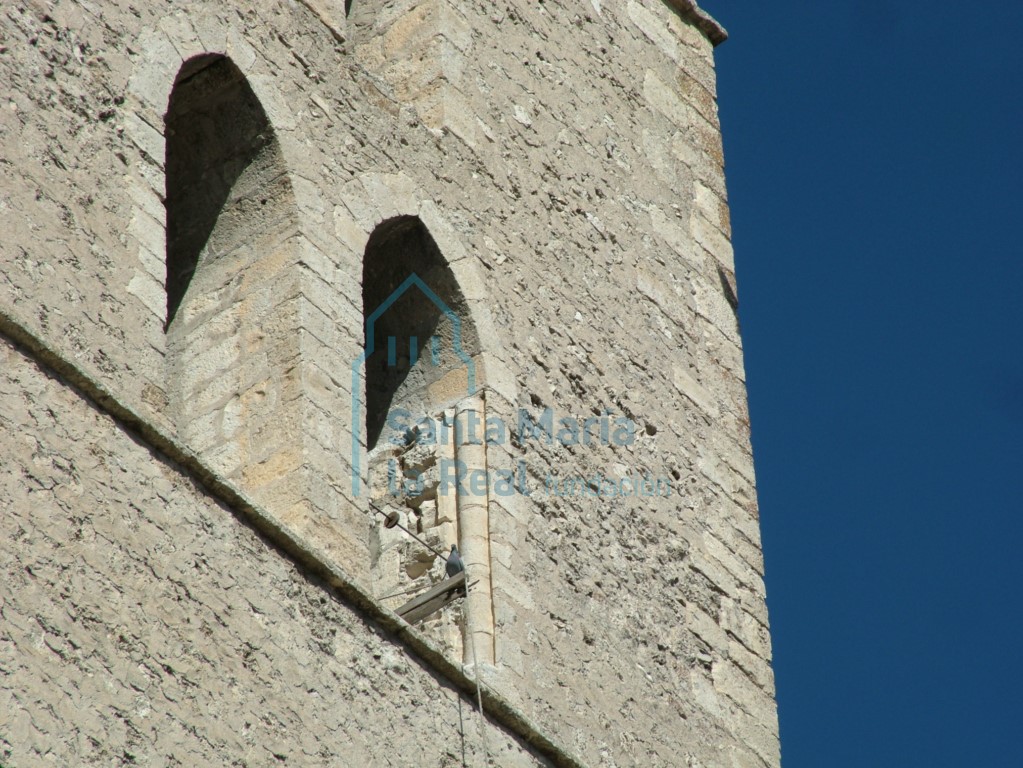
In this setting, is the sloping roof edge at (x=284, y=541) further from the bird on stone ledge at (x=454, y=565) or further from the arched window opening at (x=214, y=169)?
the arched window opening at (x=214, y=169)

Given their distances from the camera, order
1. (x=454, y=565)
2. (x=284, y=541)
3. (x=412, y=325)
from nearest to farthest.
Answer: (x=284, y=541)
(x=454, y=565)
(x=412, y=325)

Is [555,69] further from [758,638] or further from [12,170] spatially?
[12,170]

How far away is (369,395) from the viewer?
799cm

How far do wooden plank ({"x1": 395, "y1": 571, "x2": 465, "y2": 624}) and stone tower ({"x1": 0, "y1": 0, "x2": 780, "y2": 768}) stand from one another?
2 centimetres

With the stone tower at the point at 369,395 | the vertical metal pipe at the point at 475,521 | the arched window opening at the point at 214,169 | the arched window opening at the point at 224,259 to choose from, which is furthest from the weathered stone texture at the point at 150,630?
the arched window opening at the point at 214,169

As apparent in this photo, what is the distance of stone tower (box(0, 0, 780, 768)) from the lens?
19.2ft

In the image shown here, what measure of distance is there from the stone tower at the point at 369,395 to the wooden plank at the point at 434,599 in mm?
16

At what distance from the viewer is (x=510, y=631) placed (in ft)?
23.5

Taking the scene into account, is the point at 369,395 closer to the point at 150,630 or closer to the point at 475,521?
the point at 475,521

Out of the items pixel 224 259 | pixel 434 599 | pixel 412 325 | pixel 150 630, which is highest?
pixel 412 325

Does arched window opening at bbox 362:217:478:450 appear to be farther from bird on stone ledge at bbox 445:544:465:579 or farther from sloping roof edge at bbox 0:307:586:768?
sloping roof edge at bbox 0:307:586:768

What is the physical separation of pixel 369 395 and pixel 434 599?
101cm

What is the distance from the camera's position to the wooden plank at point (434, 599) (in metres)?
7.17

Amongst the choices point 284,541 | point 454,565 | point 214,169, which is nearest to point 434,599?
point 454,565
